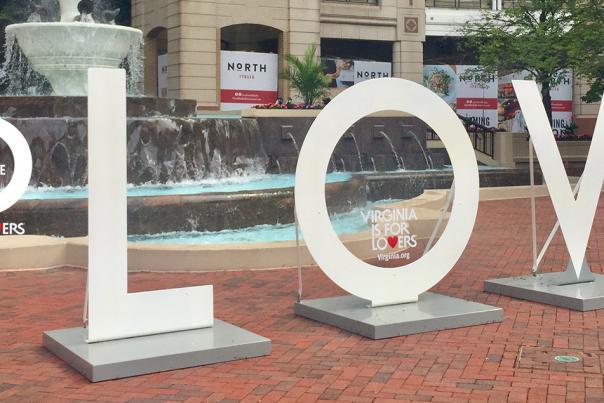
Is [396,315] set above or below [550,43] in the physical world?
below

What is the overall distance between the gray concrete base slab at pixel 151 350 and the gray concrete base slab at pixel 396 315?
101cm

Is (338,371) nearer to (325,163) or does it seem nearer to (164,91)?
(325,163)

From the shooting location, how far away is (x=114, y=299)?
260 inches

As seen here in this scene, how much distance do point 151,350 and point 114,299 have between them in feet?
1.75

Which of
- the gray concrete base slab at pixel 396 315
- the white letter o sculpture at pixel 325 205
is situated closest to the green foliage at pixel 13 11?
the white letter o sculpture at pixel 325 205

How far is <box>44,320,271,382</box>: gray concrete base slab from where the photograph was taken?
6.06m

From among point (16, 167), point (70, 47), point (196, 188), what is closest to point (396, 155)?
point (196, 188)

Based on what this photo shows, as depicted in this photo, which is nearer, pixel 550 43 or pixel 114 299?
pixel 114 299

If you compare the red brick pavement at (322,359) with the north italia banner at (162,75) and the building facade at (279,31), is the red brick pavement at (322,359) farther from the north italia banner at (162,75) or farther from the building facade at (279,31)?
the north italia banner at (162,75)

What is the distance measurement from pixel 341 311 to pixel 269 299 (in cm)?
128

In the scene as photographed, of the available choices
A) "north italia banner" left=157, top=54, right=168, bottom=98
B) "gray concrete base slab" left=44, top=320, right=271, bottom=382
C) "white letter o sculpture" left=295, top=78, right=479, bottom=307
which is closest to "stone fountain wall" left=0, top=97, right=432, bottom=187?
"white letter o sculpture" left=295, top=78, right=479, bottom=307

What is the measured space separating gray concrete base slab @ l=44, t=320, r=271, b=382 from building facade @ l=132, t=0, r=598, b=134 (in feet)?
81.6

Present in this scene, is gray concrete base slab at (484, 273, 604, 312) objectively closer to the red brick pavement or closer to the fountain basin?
the red brick pavement

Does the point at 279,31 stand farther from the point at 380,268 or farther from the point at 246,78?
the point at 380,268
